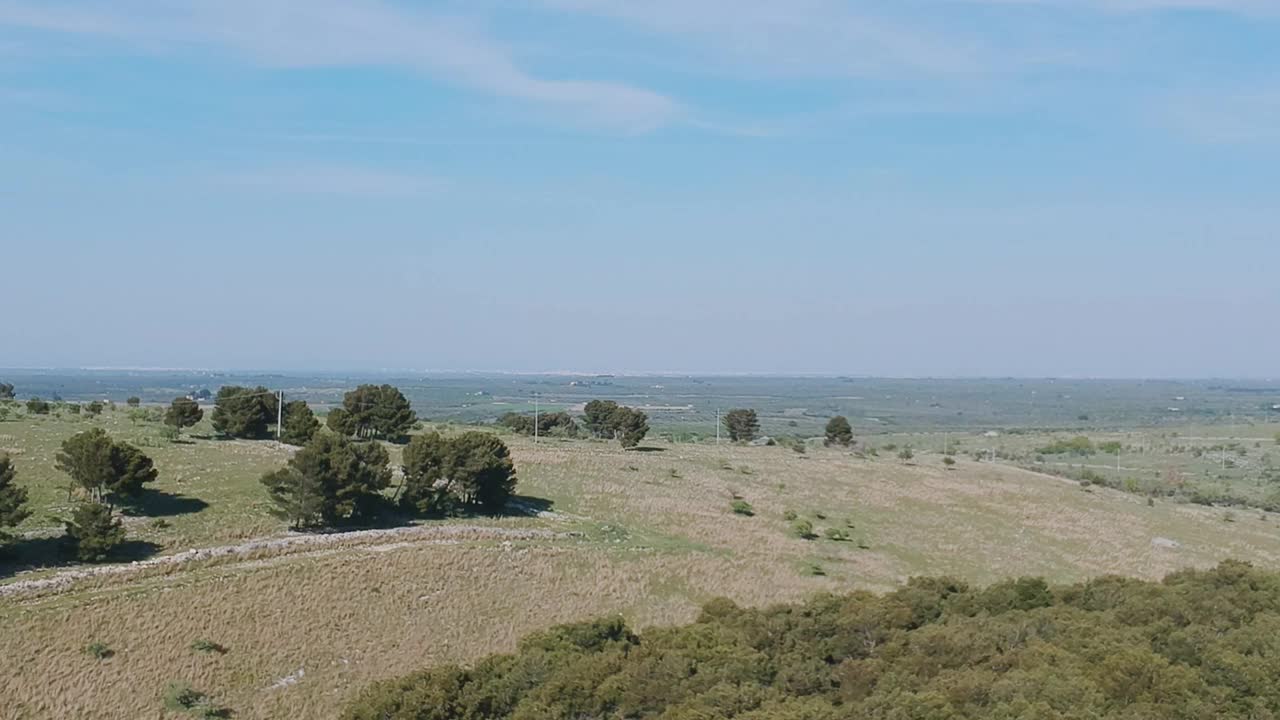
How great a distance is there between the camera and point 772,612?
1037 inches

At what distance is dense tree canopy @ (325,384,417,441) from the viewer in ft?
185

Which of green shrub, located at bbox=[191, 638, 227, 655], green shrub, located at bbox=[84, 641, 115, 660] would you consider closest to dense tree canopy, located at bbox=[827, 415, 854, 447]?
green shrub, located at bbox=[191, 638, 227, 655]

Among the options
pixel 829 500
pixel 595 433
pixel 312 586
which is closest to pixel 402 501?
pixel 312 586

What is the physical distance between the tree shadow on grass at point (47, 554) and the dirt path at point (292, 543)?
0.76m

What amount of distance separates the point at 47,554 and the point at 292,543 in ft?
23.4

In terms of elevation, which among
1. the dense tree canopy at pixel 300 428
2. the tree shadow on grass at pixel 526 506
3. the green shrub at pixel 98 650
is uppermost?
the dense tree canopy at pixel 300 428

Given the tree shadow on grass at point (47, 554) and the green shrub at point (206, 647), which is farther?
the tree shadow on grass at point (47, 554)

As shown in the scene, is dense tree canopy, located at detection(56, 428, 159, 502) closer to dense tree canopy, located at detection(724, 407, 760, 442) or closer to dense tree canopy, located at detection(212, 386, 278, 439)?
dense tree canopy, located at detection(212, 386, 278, 439)

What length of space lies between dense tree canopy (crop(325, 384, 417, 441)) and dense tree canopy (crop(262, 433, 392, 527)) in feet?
56.7

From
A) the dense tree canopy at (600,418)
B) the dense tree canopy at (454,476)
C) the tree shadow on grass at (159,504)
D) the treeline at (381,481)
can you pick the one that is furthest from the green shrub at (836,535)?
the dense tree canopy at (600,418)

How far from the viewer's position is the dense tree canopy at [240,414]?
174 feet

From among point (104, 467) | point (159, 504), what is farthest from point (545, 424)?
point (104, 467)

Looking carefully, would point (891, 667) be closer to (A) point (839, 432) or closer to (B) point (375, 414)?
(B) point (375, 414)

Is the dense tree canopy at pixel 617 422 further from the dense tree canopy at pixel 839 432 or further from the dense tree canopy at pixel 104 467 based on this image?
the dense tree canopy at pixel 104 467
